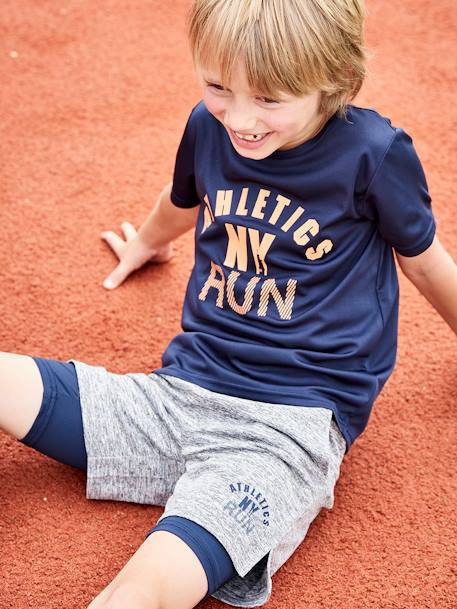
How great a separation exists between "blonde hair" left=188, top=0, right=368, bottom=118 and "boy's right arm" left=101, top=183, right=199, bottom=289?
346mm

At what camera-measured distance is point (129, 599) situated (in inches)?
36.9

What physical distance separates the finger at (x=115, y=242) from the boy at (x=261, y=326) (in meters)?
0.36

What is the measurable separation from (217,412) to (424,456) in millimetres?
310

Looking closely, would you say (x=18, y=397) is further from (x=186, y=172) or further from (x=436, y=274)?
(x=436, y=274)

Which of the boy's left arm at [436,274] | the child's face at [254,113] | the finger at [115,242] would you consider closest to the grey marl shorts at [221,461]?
the boy's left arm at [436,274]

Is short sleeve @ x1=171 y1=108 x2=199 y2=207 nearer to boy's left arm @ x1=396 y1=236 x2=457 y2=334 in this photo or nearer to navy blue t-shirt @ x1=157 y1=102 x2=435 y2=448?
navy blue t-shirt @ x1=157 y1=102 x2=435 y2=448

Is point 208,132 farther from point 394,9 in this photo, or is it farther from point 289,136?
point 394,9

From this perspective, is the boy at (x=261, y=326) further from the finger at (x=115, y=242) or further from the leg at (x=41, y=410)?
the finger at (x=115, y=242)

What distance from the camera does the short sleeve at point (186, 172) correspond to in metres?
1.18

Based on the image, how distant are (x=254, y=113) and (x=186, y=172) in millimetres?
231

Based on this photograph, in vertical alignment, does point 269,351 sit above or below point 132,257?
above

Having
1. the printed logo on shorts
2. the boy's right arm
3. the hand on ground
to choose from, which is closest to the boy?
the printed logo on shorts

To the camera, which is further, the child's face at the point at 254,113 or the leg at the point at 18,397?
the leg at the point at 18,397

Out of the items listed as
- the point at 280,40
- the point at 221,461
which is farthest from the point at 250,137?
the point at 221,461
